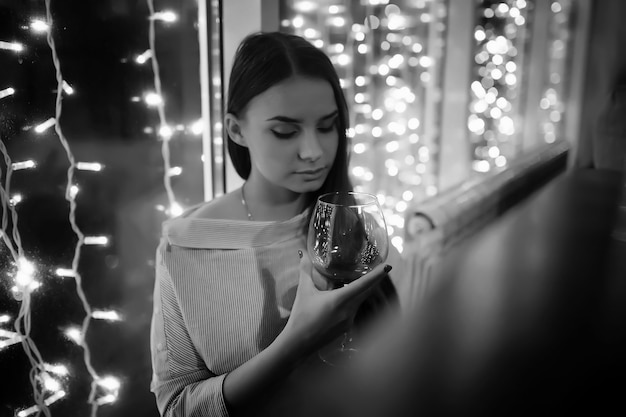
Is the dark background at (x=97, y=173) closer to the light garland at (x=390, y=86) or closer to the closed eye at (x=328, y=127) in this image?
the closed eye at (x=328, y=127)

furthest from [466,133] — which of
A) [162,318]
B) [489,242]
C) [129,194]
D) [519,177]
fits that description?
[162,318]

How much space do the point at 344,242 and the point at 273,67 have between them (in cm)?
33

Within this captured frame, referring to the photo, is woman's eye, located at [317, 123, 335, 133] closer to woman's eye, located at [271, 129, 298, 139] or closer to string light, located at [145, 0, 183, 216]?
woman's eye, located at [271, 129, 298, 139]

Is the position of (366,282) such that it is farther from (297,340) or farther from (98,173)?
(98,173)

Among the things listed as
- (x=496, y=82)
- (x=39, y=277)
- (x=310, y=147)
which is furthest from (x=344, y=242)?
(x=496, y=82)

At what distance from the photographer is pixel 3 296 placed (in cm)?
83

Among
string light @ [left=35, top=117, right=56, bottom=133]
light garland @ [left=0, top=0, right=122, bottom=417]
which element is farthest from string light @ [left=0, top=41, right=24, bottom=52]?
string light @ [left=35, top=117, right=56, bottom=133]

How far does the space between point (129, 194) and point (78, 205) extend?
0.46 ft

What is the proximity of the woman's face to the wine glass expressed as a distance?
0.14 meters

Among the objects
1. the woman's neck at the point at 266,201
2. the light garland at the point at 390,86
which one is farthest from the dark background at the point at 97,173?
the light garland at the point at 390,86

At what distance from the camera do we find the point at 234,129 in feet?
2.90

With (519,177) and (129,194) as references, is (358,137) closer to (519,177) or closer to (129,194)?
(519,177)

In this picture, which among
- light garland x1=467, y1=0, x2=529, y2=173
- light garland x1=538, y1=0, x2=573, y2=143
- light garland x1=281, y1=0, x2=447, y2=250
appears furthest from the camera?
light garland x1=538, y1=0, x2=573, y2=143

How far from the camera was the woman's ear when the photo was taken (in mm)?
873
